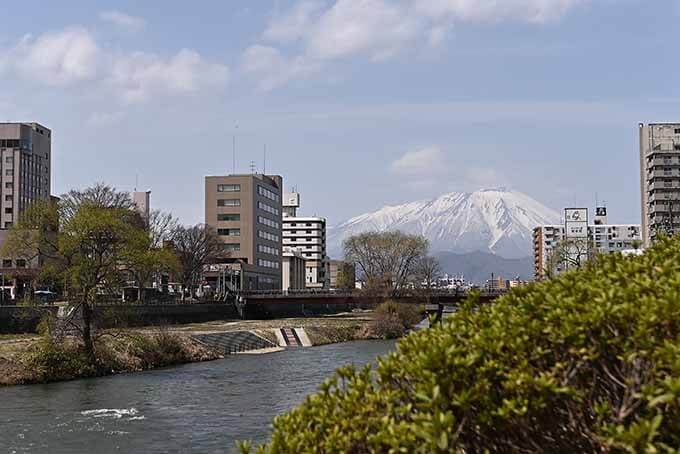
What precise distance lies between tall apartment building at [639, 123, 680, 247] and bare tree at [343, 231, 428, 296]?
41.4 meters

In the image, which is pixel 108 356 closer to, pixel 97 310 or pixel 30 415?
pixel 97 310

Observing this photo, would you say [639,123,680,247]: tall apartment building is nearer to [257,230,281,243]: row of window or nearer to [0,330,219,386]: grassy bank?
[257,230,281,243]: row of window

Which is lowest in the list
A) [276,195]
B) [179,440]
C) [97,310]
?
[179,440]

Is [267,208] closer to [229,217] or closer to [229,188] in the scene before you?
[229,217]

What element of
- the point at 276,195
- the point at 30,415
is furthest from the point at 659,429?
the point at 276,195

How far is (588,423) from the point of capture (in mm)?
8633

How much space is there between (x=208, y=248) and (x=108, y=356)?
264ft

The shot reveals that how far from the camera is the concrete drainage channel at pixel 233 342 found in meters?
76.7

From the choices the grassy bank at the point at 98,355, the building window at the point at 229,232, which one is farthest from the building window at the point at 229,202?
the grassy bank at the point at 98,355

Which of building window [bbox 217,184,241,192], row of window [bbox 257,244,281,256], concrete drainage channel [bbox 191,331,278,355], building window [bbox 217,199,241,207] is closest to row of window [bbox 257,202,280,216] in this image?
building window [bbox 217,199,241,207]

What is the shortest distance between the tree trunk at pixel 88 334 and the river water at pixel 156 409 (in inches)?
117

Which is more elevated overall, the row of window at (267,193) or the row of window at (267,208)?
the row of window at (267,193)

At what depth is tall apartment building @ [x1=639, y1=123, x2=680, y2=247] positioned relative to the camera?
5989 inches

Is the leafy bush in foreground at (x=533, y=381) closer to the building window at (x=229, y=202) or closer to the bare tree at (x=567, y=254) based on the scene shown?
the bare tree at (x=567, y=254)
